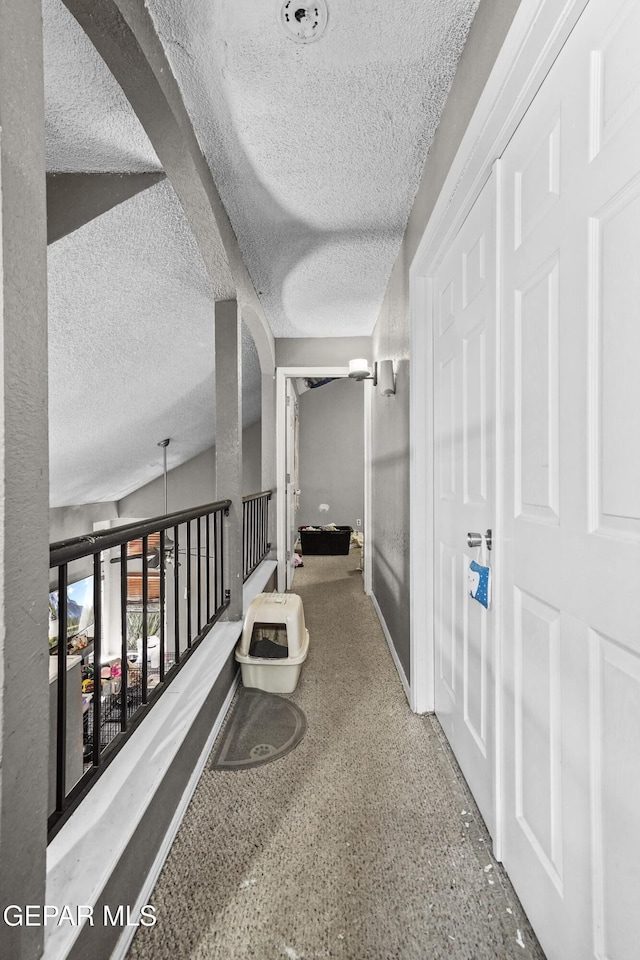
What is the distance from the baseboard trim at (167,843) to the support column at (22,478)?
0.37m

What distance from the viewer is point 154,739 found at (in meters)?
1.31

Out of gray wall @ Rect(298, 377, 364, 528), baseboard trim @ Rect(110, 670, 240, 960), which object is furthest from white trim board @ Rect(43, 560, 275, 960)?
gray wall @ Rect(298, 377, 364, 528)

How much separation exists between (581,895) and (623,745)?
36 cm

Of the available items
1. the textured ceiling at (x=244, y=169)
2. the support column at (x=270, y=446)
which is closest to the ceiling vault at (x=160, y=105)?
the textured ceiling at (x=244, y=169)

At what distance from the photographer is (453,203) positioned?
1.50 meters

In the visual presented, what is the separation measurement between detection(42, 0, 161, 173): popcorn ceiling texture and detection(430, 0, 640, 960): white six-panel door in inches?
45.8

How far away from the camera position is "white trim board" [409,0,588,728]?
0.89 m

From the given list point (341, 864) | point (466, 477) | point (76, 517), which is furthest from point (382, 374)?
point (76, 517)

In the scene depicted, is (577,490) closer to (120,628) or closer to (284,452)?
(120,628)

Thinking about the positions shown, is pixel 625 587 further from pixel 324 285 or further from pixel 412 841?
pixel 324 285

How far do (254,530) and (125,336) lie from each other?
171 cm

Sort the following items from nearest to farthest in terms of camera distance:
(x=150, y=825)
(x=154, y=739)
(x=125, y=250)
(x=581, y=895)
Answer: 1. (x=581, y=895)
2. (x=150, y=825)
3. (x=154, y=739)
4. (x=125, y=250)

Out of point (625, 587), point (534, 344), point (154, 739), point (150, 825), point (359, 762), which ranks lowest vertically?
A: point (359, 762)

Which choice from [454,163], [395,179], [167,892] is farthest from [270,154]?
[167,892]
